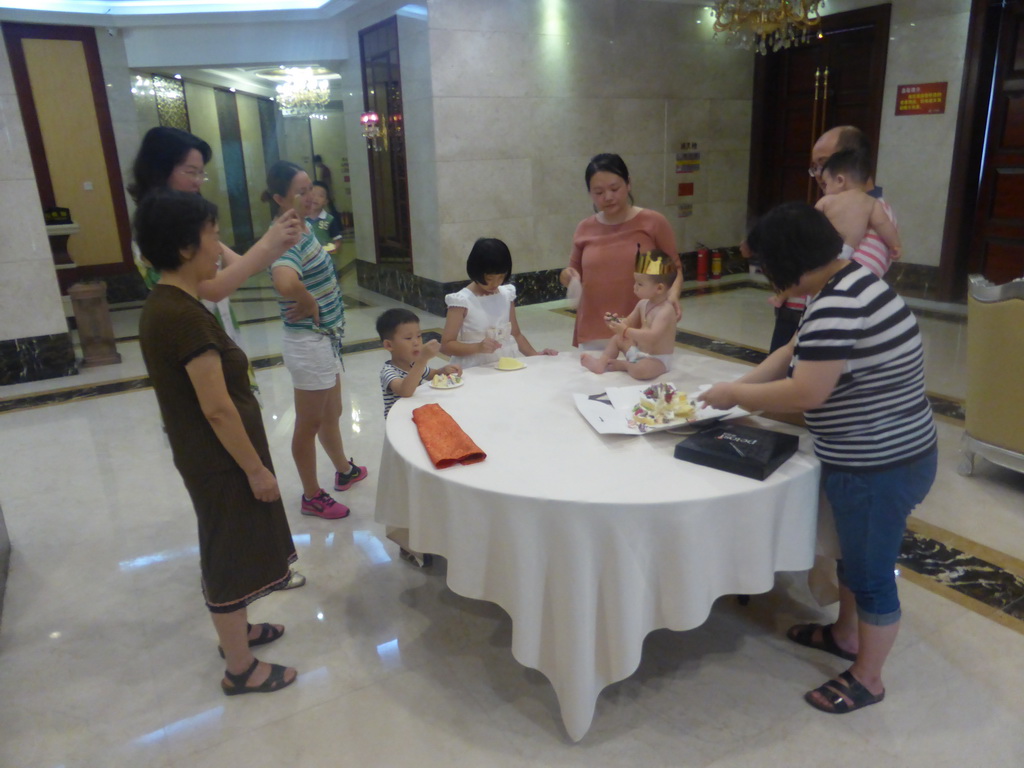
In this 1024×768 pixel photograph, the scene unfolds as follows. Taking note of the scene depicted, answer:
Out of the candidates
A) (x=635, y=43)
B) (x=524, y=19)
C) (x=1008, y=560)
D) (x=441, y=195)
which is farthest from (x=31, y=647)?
(x=635, y=43)

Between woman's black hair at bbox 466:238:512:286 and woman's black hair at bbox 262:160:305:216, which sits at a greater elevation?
woman's black hair at bbox 262:160:305:216

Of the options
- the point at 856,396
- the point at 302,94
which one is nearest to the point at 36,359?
the point at 856,396

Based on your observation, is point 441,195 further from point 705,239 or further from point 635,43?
point 705,239

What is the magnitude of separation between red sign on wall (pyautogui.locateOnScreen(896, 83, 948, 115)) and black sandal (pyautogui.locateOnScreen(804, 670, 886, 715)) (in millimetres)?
6250

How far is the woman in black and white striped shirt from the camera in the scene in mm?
1684

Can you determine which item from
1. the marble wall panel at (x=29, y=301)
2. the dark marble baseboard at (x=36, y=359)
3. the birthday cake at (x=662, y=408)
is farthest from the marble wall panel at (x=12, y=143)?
the birthday cake at (x=662, y=408)

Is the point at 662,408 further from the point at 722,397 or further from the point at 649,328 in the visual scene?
the point at 649,328

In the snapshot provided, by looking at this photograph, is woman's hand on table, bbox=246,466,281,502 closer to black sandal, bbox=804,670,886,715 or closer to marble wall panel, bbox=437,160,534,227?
black sandal, bbox=804,670,886,715

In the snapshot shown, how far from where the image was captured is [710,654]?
2.22 metres

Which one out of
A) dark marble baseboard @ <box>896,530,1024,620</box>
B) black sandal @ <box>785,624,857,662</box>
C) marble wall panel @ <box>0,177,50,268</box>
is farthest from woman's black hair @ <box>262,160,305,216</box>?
marble wall panel @ <box>0,177,50,268</box>

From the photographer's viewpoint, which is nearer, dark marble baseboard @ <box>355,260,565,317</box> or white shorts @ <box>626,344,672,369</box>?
white shorts @ <box>626,344,672,369</box>

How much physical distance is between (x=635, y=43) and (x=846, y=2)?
Answer: 6.70 ft

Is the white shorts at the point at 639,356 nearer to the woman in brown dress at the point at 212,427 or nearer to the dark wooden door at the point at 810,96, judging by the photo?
the woman in brown dress at the point at 212,427

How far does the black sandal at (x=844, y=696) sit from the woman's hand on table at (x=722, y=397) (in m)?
0.83
